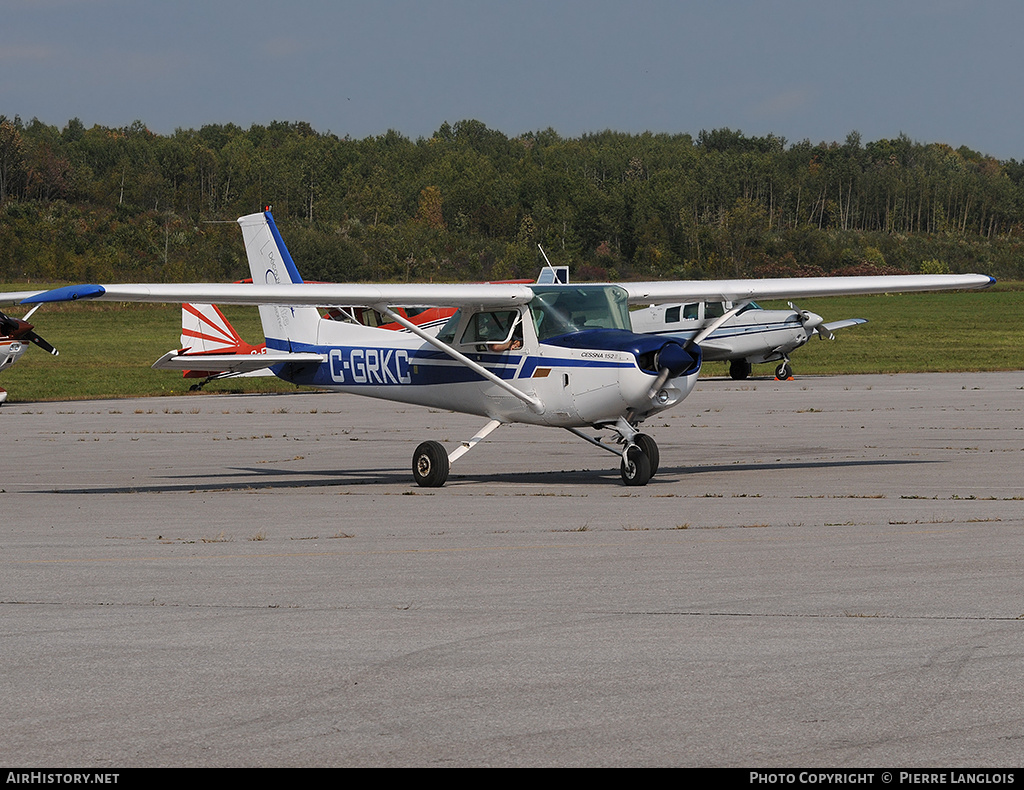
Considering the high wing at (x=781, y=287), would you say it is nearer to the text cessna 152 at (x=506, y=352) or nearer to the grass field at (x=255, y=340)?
the text cessna 152 at (x=506, y=352)

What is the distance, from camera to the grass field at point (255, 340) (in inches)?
1382

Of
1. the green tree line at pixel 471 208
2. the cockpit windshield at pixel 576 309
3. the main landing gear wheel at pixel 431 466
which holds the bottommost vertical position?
the main landing gear wheel at pixel 431 466

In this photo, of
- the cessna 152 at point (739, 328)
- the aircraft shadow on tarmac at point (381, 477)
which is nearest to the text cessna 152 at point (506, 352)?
the aircraft shadow on tarmac at point (381, 477)

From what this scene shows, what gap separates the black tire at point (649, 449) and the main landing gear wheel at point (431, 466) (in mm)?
2073

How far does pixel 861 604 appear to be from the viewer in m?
7.45

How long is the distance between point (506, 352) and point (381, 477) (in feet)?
7.57

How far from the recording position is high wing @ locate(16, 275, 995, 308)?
43.9ft

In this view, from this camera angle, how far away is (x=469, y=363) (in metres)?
15.1

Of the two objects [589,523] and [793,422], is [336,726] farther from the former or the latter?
[793,422]

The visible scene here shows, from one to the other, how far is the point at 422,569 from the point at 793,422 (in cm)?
1448

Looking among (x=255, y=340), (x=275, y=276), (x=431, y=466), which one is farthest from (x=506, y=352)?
(x=255, y=340)

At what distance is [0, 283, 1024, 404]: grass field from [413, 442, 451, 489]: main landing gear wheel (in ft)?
60.2

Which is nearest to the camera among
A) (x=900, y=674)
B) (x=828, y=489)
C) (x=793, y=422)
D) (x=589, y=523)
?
(x=900, y=674)

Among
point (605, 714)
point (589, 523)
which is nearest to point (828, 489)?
point (589, 523)
